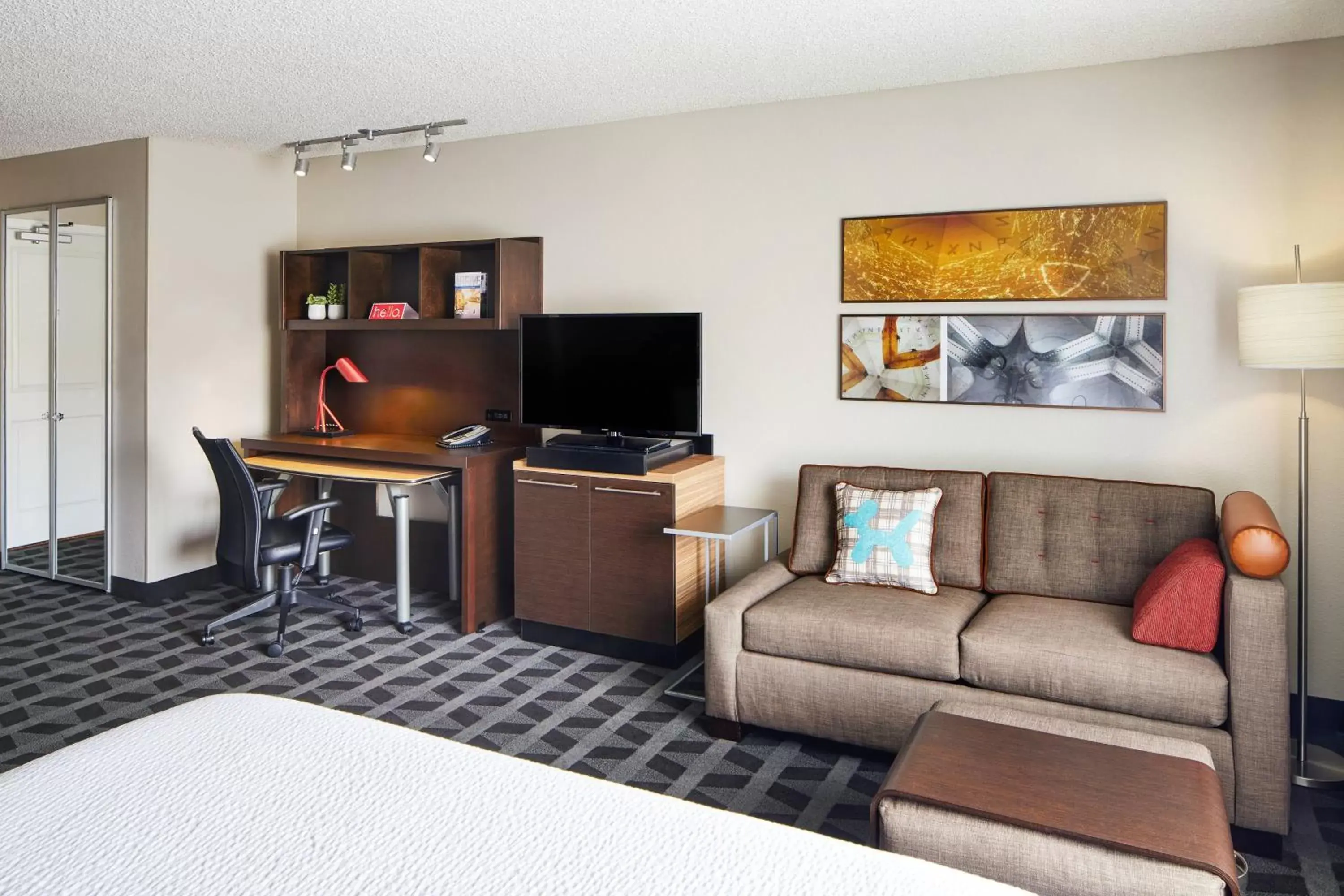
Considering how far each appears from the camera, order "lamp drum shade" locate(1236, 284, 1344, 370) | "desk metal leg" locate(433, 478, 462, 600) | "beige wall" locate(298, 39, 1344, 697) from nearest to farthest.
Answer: "lamp drum shade" locate(1236, 284, 1344, 370), "beige wall" locate(298, 39, 1344, 697), "desk metal leg" locate(433, 478, 462, 600)

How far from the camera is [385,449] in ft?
14.0

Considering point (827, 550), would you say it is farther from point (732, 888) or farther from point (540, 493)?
point (732, 888)

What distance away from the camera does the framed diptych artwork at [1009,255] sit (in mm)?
3232

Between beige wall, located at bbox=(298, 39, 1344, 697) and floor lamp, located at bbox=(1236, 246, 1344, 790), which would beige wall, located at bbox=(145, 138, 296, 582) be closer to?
beige wall, located at bbox=(298, 39, 1344, 697)

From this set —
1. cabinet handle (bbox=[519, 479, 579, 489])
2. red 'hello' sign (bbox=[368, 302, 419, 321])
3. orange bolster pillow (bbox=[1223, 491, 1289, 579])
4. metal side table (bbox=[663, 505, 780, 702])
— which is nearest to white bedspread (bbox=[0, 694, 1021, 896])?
orange bolster pillow (bbox=[1223, 491, 1289, 579])

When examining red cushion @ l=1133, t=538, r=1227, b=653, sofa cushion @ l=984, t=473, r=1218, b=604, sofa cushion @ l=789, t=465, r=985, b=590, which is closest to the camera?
red cushion @ l=1133, t=538, r=1227, b=653

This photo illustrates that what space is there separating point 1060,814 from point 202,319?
4.38m

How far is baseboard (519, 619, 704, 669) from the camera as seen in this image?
3658 mm

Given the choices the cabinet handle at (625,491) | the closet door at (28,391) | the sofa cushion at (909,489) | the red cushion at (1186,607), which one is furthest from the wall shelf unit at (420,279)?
the red cushion at (1186,607)

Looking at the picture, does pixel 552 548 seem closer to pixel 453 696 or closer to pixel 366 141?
pixel 453 696

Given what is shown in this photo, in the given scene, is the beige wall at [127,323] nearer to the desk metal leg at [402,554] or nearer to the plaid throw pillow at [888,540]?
the desk metal leg at [402,554]

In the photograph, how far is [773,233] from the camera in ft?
12.6

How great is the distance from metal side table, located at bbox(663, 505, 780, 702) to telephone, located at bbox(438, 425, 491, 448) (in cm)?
115

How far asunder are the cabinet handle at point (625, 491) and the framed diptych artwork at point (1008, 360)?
0.84 meters
